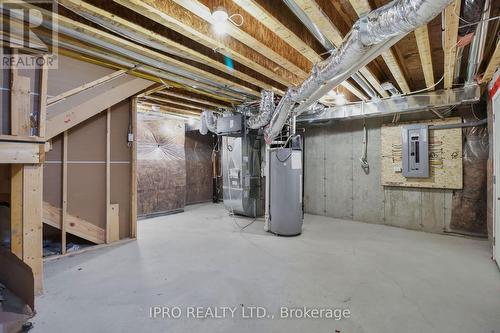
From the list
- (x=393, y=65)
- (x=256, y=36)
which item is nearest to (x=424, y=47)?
(x=393, y=65)

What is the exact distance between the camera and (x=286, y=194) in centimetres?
384

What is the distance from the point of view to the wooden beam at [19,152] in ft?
6.20

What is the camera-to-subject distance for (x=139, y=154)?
523 centimetres

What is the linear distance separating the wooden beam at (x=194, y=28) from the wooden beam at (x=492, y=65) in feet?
6.92

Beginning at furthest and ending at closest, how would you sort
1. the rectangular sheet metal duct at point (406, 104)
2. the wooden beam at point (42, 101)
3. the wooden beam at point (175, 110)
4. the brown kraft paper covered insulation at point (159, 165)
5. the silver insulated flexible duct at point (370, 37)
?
the brown kraft paper covered insulation at point (159, 165) → the wooden beam at point (175, 110) → the rectangular sheet metal duct at point (406, 104) → the wooden beam at point (42, 101) → the silver insulated flexible duct at point (370, 37)

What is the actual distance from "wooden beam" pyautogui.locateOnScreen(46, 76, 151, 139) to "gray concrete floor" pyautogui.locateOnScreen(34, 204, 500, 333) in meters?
1.57

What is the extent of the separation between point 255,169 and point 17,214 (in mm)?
3863

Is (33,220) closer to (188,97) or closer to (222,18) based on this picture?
(222,18)

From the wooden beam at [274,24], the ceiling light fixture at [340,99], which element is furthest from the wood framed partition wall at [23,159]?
the ceiling light fixture at [340,99]

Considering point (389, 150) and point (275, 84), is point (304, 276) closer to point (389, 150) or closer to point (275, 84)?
point (275, 84)

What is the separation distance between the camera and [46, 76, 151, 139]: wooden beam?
2.80 m

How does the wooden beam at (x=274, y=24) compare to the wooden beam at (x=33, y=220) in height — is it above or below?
above

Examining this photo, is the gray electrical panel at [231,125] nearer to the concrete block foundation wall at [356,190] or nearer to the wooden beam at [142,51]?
the wooden beam at [142,51]

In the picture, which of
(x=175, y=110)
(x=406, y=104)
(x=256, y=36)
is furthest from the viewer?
(x=175, y=110)
